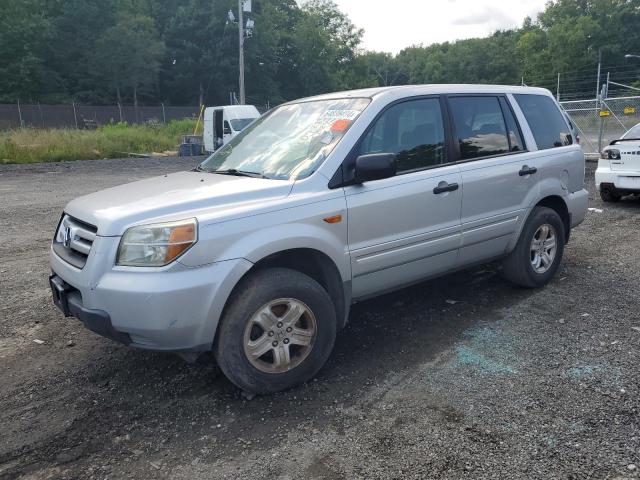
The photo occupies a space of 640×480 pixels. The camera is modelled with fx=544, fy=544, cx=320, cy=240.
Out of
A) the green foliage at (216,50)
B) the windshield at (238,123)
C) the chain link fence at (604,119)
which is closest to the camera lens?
the chain link fence at (604,119)

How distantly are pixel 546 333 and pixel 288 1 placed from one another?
8449 cm

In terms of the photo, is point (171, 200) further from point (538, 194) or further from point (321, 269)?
point (538, 194)

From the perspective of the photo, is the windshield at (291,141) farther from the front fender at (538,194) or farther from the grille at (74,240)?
the front fender at (538,194)

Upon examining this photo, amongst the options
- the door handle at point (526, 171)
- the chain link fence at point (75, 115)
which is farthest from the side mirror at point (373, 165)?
the chain link fence at point (75, 115)

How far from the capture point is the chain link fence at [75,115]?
3516cm

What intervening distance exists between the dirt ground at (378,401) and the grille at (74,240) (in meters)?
0.88

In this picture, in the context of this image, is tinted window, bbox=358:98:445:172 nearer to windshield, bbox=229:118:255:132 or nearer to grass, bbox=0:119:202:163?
windshield, bbox=229:118:255:132

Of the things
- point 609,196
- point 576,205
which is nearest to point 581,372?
point 576,205

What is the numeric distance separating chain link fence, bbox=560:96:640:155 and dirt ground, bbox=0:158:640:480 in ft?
39.6

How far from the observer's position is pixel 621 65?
6494cm

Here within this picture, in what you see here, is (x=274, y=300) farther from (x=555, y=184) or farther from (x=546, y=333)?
(x=555, y=184)

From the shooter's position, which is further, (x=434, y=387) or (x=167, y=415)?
(x=434, y=387)

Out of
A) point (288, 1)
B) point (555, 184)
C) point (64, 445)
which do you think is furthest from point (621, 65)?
point (64, 445)

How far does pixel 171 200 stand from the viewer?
3385mm
